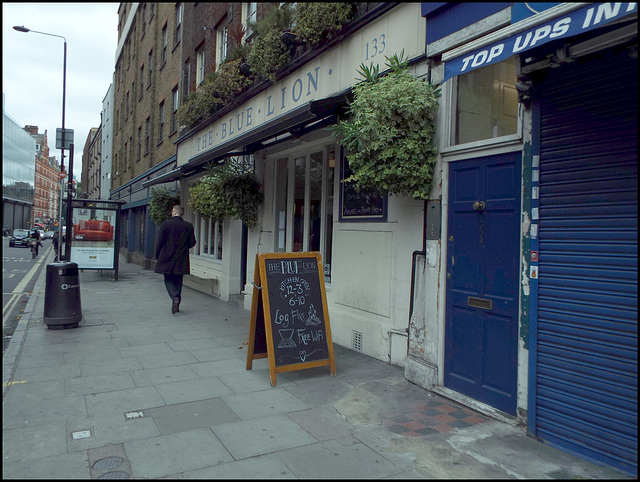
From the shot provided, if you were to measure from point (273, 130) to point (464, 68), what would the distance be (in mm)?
3505

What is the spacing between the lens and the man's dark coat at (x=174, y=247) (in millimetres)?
8906

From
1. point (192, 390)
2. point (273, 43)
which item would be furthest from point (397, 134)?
point (273, 43)

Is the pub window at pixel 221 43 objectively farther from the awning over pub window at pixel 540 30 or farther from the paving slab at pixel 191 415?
the paving slab at pixel 191 415

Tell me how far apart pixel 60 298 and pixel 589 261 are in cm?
742

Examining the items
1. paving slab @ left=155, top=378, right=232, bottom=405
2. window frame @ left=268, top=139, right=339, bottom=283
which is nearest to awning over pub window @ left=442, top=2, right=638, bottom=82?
window frame @ left=268, top=139, right=339, bottom=283

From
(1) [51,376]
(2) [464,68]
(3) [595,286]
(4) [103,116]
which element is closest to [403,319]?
(3) [595,286]

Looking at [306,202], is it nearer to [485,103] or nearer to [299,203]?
[299,203]

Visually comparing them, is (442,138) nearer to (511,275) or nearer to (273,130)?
(511,275)

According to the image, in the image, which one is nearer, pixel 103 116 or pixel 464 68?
pixel 464 68

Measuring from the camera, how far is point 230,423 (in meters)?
4.08

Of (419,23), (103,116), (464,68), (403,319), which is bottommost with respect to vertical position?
(403,319)

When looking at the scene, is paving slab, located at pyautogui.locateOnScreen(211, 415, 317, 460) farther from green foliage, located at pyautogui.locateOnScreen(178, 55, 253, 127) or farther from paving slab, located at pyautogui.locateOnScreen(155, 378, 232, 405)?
green foliage, located at pyautogui.locateOnScreen(178, 55, 253, 127)

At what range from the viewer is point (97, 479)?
3107 mm

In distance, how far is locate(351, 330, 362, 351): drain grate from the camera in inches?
253
